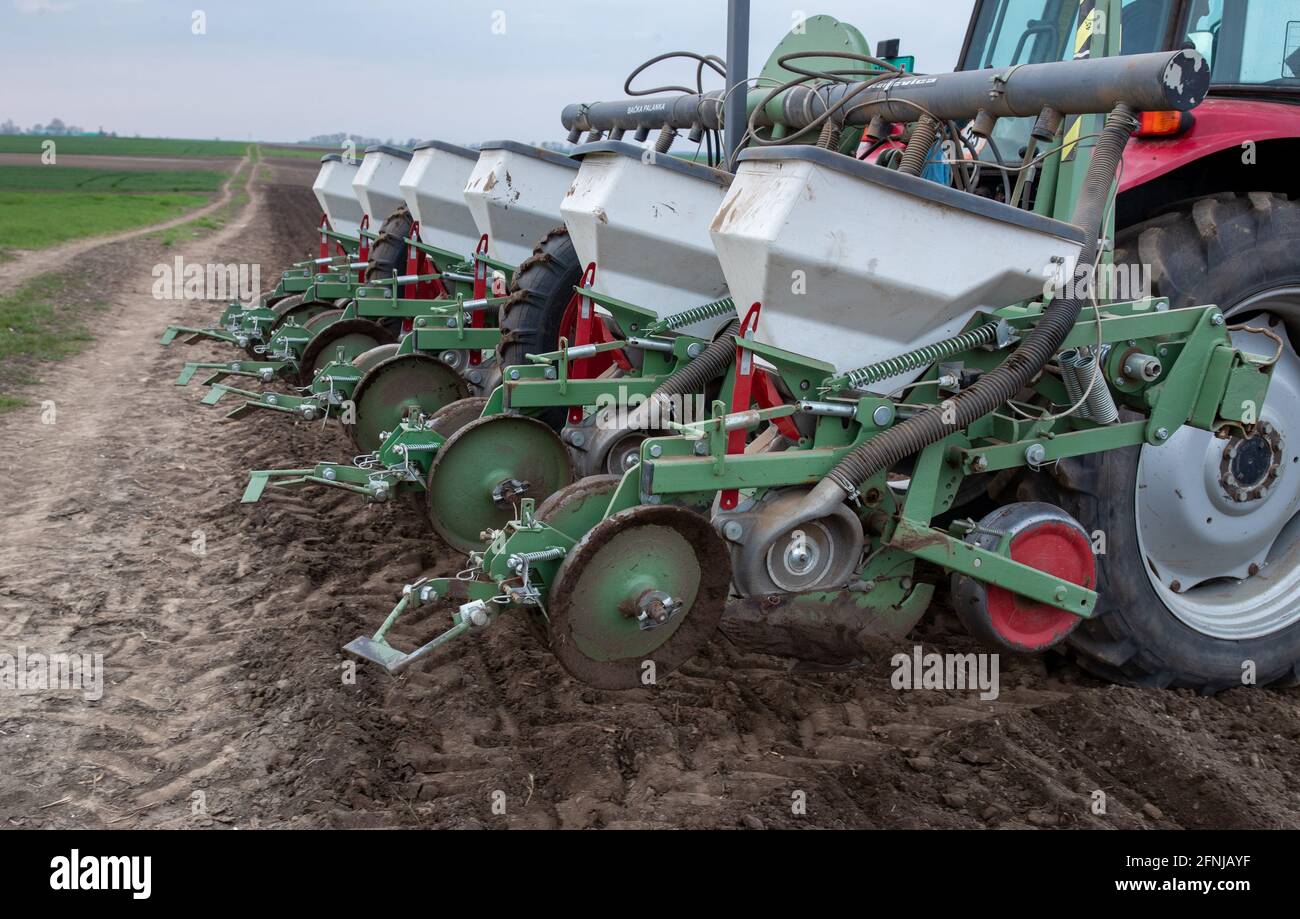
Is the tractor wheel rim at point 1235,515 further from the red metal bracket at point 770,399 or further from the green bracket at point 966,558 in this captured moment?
the red metal bracket at point 770,399

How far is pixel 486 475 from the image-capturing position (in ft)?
13.7

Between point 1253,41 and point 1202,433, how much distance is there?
4.53 feet

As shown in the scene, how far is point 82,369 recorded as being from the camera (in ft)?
28.3

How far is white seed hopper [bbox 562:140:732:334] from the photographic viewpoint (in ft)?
13.7

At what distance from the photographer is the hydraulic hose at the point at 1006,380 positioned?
119 inches

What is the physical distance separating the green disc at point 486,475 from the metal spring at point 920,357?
4.82ft

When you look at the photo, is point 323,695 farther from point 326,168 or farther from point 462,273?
point 326,168

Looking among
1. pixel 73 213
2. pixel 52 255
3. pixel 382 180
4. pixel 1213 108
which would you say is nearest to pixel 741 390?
pixel 1213 108

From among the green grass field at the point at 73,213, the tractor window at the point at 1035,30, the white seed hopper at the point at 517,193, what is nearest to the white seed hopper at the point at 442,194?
the white seed hopper at the point at 517,193

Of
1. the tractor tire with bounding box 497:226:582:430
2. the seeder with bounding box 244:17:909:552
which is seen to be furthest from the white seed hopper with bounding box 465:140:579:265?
the seeder with bounding box 244:17:909:552

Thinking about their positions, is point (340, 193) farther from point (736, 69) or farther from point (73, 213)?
point (73, 213)

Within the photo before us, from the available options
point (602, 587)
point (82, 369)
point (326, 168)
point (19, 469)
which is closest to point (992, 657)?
point (602, 587)

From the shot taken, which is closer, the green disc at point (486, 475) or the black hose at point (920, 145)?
the black hose at point (920, 145)

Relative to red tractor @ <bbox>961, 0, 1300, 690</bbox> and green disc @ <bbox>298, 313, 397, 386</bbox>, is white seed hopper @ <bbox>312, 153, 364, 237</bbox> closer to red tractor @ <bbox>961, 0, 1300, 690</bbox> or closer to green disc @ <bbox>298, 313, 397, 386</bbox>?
green disc @ <bbox>298, 313, 397, 386</bbox>
